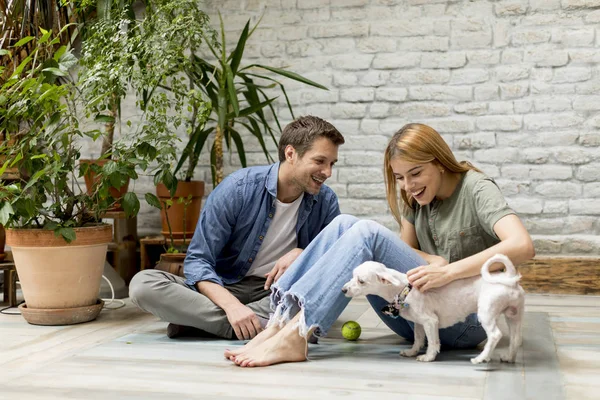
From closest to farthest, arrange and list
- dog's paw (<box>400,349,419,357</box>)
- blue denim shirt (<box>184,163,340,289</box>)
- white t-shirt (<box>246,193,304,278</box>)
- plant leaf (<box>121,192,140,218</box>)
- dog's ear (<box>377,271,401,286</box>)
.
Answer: dog's ear (<box>377,271,401,286</box>) < dog's paw (<box>400,349,419,357</box>) < blue denim shirt (<box>184,163,340,289</box>) < white t-shirt (<box>246,193,304,278</box>) < plant leaf (<box>121,192,140,218</box>)

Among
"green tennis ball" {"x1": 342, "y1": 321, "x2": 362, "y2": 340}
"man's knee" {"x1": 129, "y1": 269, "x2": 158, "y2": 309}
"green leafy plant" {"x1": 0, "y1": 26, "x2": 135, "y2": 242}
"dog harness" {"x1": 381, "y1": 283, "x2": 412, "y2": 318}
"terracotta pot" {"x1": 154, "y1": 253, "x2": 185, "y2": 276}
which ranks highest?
"green leafy plant" {"x1": 0, "y1": 26, "x2": 135, "y2": 242}

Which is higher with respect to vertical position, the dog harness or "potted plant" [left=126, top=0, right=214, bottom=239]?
"potted plant" [left=126, top=0, right=214, bottom=239]

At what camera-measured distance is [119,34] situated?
307 cm

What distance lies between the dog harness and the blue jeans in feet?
0.29

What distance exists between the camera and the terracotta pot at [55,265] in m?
2.79

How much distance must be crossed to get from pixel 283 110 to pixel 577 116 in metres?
1.55

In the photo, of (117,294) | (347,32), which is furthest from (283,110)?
(117,294)

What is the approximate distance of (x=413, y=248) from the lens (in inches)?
89.2

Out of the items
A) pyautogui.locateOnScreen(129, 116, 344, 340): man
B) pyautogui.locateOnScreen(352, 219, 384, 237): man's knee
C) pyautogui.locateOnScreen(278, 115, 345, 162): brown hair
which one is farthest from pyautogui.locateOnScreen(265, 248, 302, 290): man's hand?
pyautogui.locateOnScreen(352, 219, 384, 237): man's knee

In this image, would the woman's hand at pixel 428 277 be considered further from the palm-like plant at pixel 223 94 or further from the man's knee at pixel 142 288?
the palm-like plant at pixel 223 94

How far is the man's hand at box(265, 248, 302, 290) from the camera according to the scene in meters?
2.43

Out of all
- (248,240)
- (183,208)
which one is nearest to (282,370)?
(248,240)

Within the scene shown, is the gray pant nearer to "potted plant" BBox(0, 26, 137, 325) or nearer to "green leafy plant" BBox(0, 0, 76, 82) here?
"potted plant" BBox(0, 26, 137, 325)

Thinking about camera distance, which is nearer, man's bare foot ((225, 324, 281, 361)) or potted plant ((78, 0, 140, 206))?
man's bare foot ((225, 324, 281, 361))
